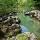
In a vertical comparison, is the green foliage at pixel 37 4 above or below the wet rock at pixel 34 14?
above

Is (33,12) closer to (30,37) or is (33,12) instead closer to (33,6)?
(33,6)

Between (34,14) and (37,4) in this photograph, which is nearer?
(34,14)

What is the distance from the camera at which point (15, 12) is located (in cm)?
147

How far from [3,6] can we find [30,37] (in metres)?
0.54

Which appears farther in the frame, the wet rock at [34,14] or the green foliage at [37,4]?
the green foliage at [37,4]

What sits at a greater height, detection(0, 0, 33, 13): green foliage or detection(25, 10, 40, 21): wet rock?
detection(0, 0, 33, 13): green foliage

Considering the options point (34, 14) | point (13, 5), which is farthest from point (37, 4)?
point (13, 5)

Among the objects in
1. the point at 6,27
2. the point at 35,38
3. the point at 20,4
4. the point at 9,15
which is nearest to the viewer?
the point at 35,38

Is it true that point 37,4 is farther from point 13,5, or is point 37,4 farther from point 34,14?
point 13,5

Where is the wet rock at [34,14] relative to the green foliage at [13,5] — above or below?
below

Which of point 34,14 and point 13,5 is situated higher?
point 13,5

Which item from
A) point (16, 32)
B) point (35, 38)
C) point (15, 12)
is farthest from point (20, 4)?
point (35, 38)

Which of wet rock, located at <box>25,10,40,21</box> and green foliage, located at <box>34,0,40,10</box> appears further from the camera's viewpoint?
green foliage, located at <box>34,0,40,10</box>

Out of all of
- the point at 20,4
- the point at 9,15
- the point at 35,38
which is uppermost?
the point at 20,4
